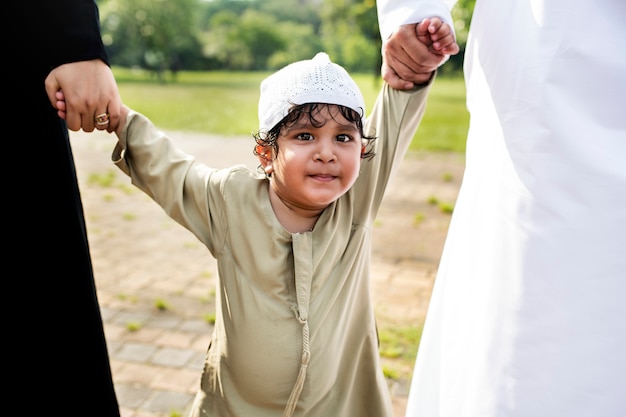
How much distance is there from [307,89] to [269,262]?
474 mm

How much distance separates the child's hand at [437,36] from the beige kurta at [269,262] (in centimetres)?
15

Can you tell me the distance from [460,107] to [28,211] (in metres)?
20.9

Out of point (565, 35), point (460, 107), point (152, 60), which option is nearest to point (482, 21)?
point (565, 35)

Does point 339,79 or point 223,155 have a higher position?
point 339,79

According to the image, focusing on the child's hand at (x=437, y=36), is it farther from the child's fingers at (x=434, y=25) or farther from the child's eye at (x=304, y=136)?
the child's eye at (x=304, y=136)

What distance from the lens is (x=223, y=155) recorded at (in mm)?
9641

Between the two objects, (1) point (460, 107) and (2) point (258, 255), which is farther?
(1) point (460, 107)

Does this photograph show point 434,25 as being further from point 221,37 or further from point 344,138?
point 221,37

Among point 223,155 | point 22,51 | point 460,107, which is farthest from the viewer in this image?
point 460,107

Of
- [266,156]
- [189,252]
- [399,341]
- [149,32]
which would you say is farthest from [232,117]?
[149,32]

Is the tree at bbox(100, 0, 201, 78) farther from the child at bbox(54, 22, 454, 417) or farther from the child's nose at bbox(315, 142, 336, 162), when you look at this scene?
the child's nose at bbox(315, 142, 336, 162)

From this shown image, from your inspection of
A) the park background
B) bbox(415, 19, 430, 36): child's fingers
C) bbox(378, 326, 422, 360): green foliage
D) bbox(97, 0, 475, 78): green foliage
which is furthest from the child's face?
bbox(97, 0, 475, 78): green foliage

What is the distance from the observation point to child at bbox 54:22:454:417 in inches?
65.4

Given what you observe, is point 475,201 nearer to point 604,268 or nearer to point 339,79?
point 604,268
